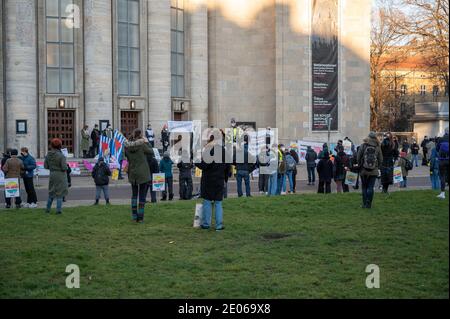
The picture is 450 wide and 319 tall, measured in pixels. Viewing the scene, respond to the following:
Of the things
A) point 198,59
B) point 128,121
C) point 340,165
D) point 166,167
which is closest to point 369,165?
point 166,167

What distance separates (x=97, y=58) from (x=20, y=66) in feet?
14.1

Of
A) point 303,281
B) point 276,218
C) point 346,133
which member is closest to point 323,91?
point 346,133

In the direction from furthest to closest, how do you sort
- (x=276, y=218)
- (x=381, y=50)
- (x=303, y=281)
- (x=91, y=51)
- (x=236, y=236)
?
(x=381, y=50)
(x=91, y=51)
(x=276, y=218)
(x=236, y=236)
(x=303, y=281)

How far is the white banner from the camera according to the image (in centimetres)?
3681

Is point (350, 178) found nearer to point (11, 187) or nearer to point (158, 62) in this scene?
point (11, 187)

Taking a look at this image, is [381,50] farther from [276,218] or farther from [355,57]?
[276,218]

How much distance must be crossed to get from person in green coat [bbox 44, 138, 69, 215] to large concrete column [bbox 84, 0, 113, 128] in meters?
21.3

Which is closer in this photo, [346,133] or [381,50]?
[346,133]

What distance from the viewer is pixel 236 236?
12.3 metres

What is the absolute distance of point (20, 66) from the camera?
1404 inches

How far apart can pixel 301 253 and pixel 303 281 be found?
6.32ft

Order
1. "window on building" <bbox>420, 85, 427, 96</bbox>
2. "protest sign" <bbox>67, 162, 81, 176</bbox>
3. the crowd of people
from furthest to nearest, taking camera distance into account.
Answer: "window on building" <bbox>420, 85, 427, 96</bbox> → "protest sign" <bbox>67, 162, 81, 176</bbox> → the crowd of people

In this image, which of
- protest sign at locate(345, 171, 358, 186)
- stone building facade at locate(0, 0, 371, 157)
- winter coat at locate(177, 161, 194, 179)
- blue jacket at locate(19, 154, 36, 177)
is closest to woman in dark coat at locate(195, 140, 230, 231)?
winter coat at locate(177, 161, 194, 179)

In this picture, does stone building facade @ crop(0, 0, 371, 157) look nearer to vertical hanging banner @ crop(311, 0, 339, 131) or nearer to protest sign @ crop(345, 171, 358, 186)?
vertical hanging banner @ crop(311, 0, 339, 131)
